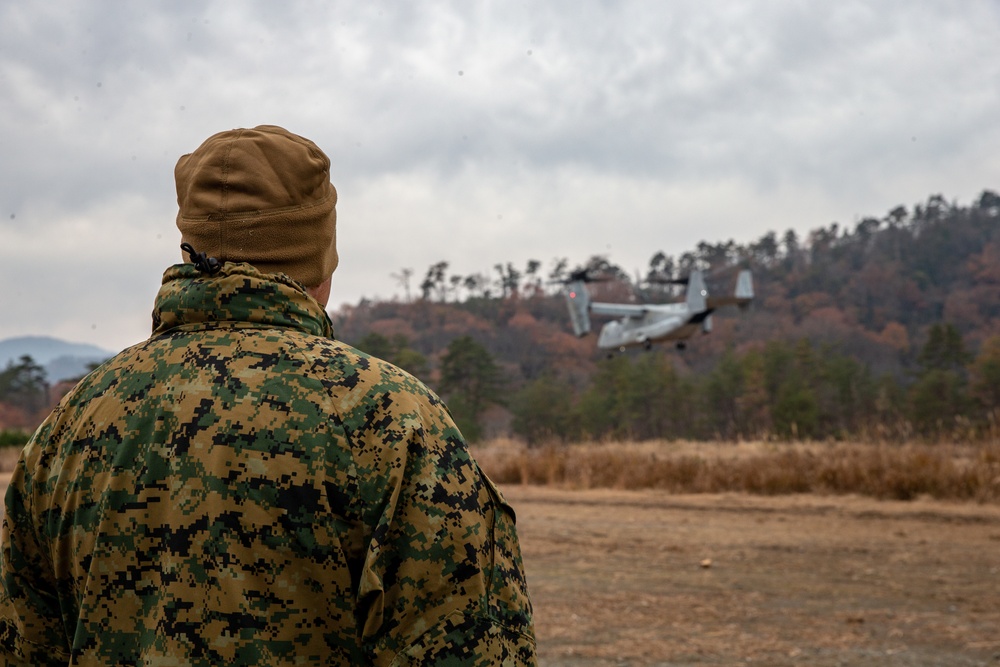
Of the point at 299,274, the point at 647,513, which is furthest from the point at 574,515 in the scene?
the point at 299,274

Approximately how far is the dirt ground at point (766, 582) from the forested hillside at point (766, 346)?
20519 mm

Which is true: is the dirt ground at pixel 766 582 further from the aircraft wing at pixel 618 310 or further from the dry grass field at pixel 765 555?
the aircraft wing at pixel 618 310

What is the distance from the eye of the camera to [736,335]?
89.4m

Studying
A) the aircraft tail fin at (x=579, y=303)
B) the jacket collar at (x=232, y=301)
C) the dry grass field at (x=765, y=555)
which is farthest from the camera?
the aircraft tail fin at (x=579, y=303)

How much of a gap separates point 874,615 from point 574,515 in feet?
22.9

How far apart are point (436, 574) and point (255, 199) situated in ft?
2.26

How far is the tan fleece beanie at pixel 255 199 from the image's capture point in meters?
1.71

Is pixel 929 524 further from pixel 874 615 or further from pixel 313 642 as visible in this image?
pixel 313 642

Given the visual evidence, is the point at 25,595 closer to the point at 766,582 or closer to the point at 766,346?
the point at 766,582

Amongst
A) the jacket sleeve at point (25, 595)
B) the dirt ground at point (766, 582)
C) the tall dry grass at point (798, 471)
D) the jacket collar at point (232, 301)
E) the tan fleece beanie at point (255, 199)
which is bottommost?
the dirt ground at point (766, 582)

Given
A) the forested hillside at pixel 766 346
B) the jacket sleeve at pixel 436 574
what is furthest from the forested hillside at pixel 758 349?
the jacket sleeve at pixel 436 574

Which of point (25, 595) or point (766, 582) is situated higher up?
point (25, 595)

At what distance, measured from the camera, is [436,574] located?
4.95ft

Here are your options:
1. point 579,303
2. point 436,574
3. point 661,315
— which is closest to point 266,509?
point 436,574
